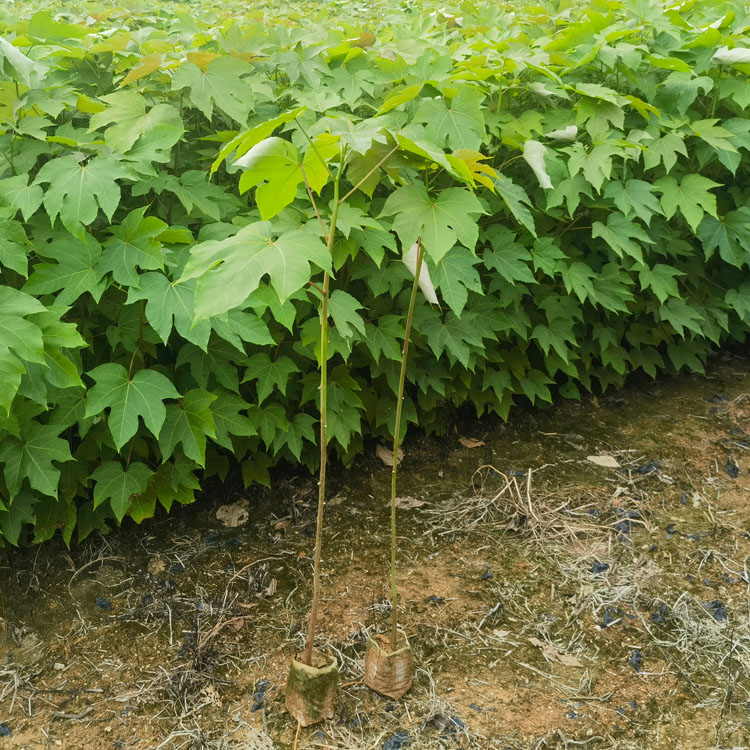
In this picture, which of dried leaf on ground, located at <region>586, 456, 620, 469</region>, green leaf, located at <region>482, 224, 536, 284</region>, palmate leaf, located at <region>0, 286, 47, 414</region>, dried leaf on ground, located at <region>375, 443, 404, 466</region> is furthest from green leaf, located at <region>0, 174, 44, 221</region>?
dried leaf on ground, located at <region>586, 456, 620, 469</region>

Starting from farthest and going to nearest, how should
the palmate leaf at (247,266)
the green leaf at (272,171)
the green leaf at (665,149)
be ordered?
the green leaf at (665,149) → the green leaf at (272,171) → the palmate leaf at (247,266)

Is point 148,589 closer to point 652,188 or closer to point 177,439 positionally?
point 177,439

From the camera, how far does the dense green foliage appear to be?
1772 millimetres

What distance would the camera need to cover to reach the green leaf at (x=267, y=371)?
224cm

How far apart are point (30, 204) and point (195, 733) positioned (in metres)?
1.48

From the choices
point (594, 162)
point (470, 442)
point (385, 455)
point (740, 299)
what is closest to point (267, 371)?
point (385, 455)

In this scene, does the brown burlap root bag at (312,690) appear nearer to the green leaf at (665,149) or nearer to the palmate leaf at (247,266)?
the palmate leaf at (247,266)

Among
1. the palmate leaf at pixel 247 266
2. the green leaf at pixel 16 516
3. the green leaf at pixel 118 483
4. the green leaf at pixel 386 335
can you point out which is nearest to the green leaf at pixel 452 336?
the green leaf at pixel 386 335

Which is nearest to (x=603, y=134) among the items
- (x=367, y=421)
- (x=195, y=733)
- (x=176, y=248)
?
(x=367, y=421)

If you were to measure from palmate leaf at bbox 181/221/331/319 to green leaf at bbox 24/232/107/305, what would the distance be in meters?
0.76

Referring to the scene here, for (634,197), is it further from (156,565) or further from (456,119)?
(156,565)

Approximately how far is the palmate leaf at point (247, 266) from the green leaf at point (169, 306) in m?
0.52

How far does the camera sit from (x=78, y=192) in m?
1.86

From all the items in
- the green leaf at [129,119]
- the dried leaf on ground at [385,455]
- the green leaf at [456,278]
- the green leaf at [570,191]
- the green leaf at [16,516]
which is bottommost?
the dried leaf on ground at [385,455]
